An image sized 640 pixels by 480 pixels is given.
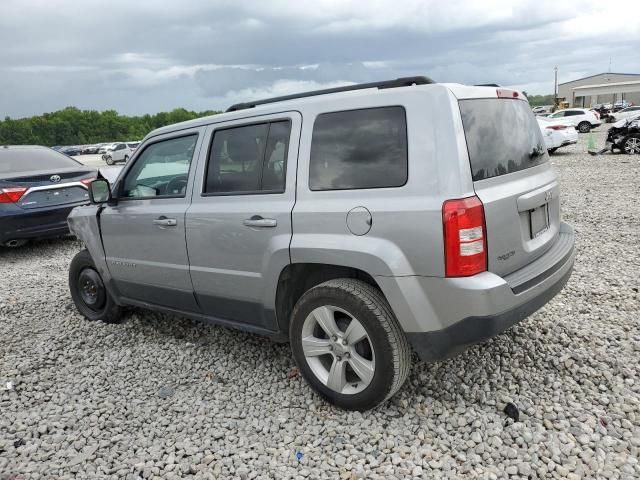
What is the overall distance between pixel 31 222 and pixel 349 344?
6.19 meters

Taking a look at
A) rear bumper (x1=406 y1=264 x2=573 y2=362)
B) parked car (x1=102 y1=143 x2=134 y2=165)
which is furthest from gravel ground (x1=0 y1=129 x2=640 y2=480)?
parked car (x1=102 y1=143 x2=134 y2=165)

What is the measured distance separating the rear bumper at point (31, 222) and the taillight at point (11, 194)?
86 millimetres

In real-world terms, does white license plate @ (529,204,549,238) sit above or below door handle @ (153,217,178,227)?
below

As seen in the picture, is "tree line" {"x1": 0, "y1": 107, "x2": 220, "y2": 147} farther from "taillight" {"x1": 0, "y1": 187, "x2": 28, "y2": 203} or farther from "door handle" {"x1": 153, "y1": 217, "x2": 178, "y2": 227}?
"door handle" {"x1": 153, "y1": 217, "x2": 178, "y2": 227}

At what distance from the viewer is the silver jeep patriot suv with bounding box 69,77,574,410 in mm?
2609

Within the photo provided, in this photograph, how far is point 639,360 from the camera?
345cm

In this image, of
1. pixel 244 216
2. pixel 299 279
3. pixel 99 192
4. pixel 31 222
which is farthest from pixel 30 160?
pixel 299 279

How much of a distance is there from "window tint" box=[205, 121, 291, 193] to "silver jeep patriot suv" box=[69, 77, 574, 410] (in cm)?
1

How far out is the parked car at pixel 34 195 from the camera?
7.24 m

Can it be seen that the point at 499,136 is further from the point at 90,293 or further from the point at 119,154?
the point at 119,154

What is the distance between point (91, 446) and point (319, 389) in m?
1.37

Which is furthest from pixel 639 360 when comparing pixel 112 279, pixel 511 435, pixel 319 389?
pixel 112 279

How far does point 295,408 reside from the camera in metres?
3.21

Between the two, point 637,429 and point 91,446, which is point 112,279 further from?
point 637,429
